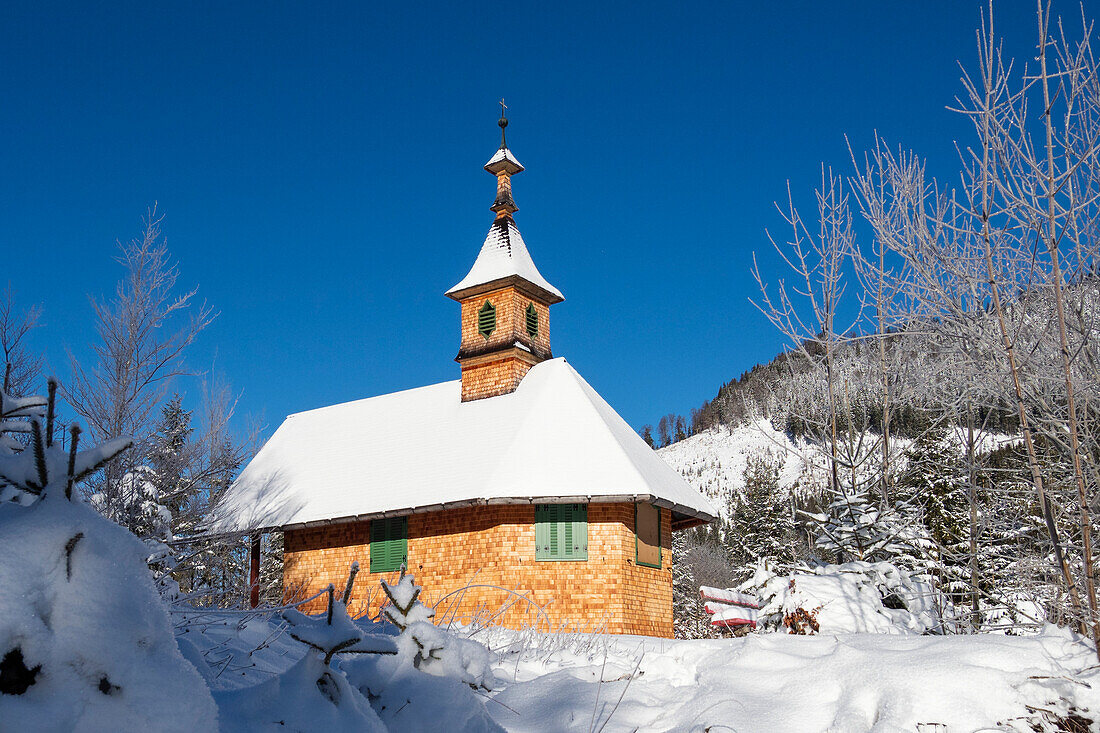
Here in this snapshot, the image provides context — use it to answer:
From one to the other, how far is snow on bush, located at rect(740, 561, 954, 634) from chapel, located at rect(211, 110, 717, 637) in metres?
4.22

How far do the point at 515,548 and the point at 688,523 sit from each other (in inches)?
201

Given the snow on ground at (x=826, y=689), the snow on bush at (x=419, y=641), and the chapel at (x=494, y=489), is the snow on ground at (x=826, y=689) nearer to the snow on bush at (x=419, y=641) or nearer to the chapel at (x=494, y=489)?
the snow on bush at (x=419, y=641)

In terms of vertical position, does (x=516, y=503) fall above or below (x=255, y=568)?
above

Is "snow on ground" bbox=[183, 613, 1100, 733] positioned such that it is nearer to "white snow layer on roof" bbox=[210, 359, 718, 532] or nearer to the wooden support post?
"white snow layer on roof" bbox=[210, 359, 718, 532]

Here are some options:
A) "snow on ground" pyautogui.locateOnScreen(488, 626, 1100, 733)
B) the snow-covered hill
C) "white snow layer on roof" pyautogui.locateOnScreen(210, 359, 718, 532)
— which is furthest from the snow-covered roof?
the snow-covered hill

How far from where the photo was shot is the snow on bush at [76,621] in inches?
49.3

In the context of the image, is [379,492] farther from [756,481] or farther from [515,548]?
[756,481]

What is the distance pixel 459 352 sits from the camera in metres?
20.8

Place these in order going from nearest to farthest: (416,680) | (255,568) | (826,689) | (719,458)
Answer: (416,680)
(826,689)
(255,568)
(719,458)

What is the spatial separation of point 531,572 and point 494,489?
1729 mm

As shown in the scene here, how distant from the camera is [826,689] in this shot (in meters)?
5.39

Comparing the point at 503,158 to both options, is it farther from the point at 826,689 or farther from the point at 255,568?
the point at 826,689

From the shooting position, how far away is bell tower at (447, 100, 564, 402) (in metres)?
20.0

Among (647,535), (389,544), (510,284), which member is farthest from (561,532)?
(510,284)
